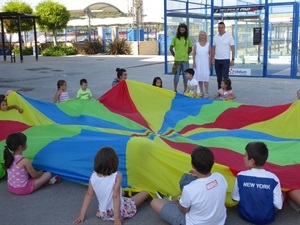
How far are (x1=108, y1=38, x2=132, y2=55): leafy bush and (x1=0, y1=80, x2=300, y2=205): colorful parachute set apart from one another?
1961cm

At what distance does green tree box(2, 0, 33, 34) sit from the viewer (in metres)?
24.7

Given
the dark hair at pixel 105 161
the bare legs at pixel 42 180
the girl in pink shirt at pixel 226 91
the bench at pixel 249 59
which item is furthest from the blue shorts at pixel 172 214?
the bench at pixel 249 59

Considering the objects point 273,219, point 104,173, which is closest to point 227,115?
point 273,219

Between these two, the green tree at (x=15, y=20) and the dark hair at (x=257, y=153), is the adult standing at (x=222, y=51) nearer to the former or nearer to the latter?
the dark hair at (x=257, y=153)

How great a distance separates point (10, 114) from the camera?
16.8 feet

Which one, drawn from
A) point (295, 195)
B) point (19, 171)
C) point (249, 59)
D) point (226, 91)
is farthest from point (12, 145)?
point (249, 59)

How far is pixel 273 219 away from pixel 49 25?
80.0ft

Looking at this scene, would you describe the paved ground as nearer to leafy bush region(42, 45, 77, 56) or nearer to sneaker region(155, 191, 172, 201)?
sneaker region(155, 191, 172, 201)

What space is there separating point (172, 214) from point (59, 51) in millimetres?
23348

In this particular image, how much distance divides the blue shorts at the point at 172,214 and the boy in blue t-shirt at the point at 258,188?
19.5 inches

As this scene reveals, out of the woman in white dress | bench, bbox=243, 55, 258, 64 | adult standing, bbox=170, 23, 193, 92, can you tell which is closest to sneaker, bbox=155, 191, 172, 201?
the woman in white dress

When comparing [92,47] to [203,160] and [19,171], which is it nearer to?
[19,171]

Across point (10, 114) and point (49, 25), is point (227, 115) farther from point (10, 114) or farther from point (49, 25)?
point (49, 25)

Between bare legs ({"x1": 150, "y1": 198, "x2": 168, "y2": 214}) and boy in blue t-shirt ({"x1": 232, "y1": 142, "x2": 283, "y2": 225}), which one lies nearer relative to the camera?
boy in blue t-shirt ({"x1": 232, "y1": 142, "x2": 283, "y2": 225})
